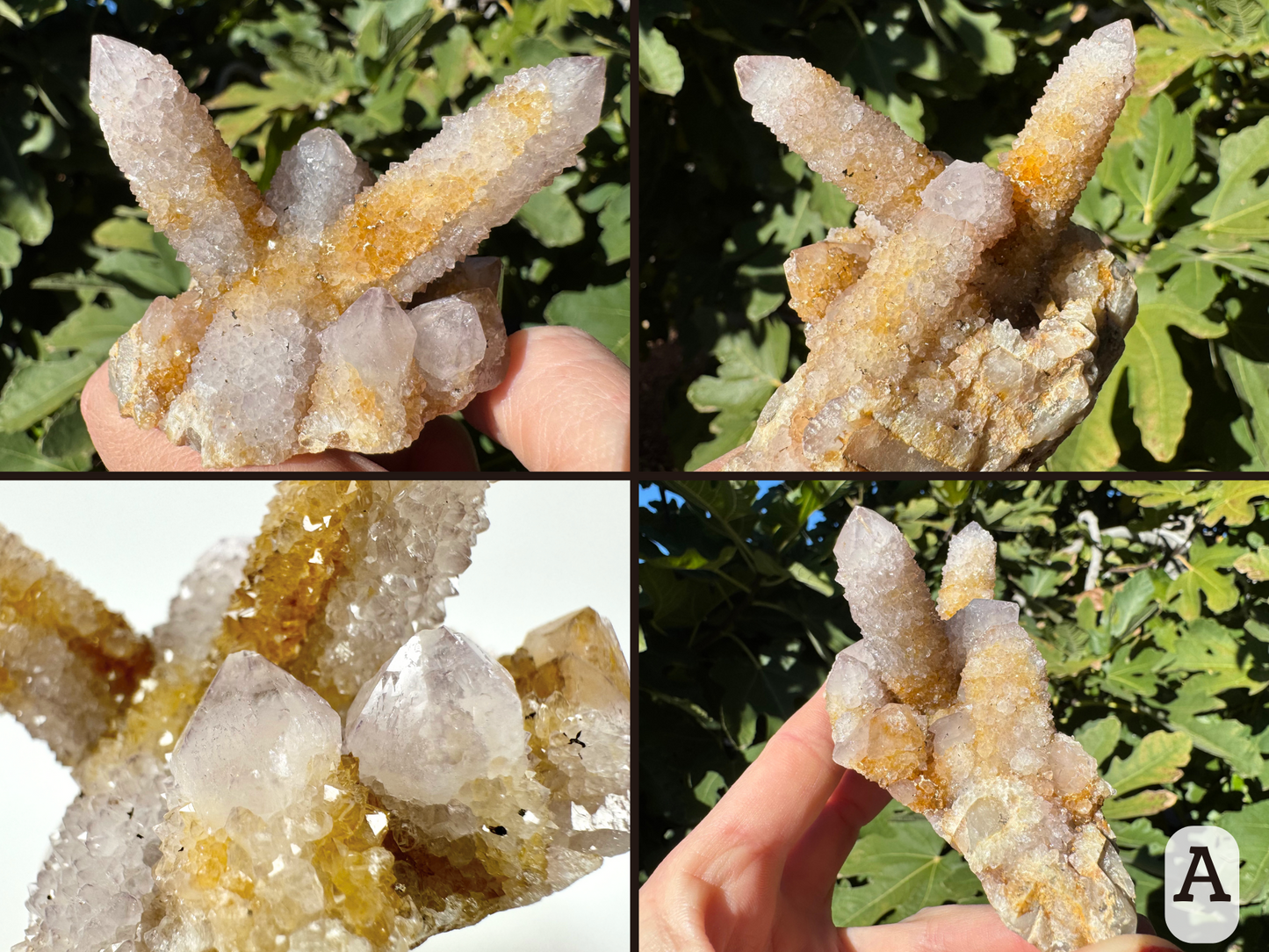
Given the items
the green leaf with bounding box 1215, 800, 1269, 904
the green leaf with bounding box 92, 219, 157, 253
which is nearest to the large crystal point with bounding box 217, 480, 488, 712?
the green leaf with bounding box 92, 219, 157, 253

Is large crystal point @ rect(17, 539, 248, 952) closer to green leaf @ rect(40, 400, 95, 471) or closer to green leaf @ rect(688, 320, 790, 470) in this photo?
green leaf @ rect(40, 400, 95, 471)

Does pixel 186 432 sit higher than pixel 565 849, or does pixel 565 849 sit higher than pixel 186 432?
pixel 186 432

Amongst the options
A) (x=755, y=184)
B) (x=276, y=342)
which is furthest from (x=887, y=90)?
(x=276, y=342)

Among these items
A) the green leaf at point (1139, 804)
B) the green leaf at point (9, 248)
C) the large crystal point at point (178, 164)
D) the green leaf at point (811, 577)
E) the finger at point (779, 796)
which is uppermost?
the large crystal point at point (178, 164)

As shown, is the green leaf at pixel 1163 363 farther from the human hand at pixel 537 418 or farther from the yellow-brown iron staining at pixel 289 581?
the yellow-brown iron staining at pixel 289 581

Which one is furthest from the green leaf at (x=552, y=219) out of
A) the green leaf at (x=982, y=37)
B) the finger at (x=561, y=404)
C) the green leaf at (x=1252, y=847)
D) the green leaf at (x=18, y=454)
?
the green leaf at (x=1252, y=847)

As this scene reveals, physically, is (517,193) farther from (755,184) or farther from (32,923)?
(32,923)

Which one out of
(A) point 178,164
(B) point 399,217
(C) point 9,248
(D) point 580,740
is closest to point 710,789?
(D) point 580,740
